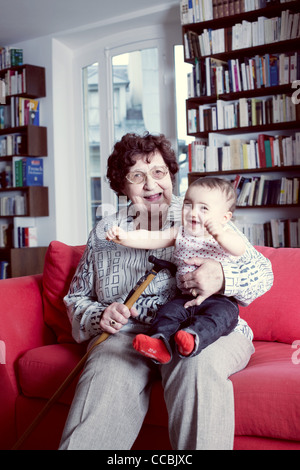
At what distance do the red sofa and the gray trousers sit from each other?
120mm

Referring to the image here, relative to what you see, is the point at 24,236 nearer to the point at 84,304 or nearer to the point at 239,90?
the point at 239,90

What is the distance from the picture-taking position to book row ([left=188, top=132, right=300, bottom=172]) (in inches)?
171

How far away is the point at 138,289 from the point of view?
1.60m

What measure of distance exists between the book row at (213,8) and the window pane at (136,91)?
0.87 m

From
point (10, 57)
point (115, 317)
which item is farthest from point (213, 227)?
point (10, 57)

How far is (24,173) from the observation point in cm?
573

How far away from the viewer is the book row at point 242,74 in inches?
169

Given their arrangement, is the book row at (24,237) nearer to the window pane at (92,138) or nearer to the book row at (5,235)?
the book row at (5,235)

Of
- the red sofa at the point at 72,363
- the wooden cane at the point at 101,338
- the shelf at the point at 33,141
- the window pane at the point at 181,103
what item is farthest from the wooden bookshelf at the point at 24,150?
the wooden cane at the point at 101,338

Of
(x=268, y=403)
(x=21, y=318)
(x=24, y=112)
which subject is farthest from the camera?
(x=24, y=112)

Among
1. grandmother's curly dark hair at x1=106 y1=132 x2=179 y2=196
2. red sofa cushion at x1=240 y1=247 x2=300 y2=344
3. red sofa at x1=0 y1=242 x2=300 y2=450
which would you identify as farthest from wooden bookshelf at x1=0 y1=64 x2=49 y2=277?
red sofa cushion at x1=240 y1=247 x2=300 y2=344

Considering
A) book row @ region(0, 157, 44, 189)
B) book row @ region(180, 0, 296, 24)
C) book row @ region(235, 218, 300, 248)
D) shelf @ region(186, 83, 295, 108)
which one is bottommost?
book row @ region(235, 218, 300, 248)

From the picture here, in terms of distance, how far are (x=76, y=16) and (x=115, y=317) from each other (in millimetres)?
4479

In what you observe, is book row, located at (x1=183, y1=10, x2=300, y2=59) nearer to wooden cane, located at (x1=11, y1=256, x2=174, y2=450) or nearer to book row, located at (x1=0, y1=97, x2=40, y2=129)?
book row, located at (x1=0, y1=97, x2=40, y2=129)
